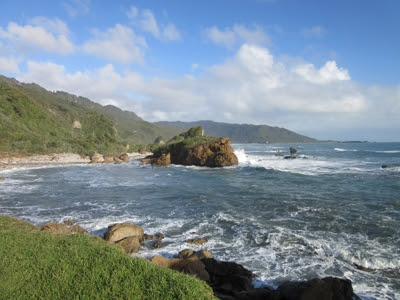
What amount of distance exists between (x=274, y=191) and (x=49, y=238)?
19.1 m

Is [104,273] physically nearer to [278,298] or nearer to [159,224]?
[278,298]

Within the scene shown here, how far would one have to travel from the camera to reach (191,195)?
77.3 ft

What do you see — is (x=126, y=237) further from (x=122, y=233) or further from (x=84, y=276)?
(x=84, y=276)

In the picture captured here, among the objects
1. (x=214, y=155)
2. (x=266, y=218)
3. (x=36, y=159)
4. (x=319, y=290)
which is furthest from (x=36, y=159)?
(x=319, y=290)

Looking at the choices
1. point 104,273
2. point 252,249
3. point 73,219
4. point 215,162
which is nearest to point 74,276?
point 104,273

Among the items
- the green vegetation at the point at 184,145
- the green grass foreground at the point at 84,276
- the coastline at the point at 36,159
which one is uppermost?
the green vegetation at the point at 184,145

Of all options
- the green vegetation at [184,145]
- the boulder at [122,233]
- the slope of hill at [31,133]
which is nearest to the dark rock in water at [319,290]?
the boulder at [122,233]

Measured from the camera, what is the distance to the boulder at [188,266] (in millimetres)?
8516

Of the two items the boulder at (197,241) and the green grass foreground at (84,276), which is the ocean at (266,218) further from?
the green grass foreground at (84,276)

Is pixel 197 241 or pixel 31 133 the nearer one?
pixel 197 241

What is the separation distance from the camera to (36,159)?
2277 inches

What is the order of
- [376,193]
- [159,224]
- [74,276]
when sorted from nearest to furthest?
[74,276] → [159,224] → [376,193]

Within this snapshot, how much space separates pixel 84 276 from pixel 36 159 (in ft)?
198

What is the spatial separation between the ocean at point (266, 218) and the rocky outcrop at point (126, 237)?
1.60 feet
